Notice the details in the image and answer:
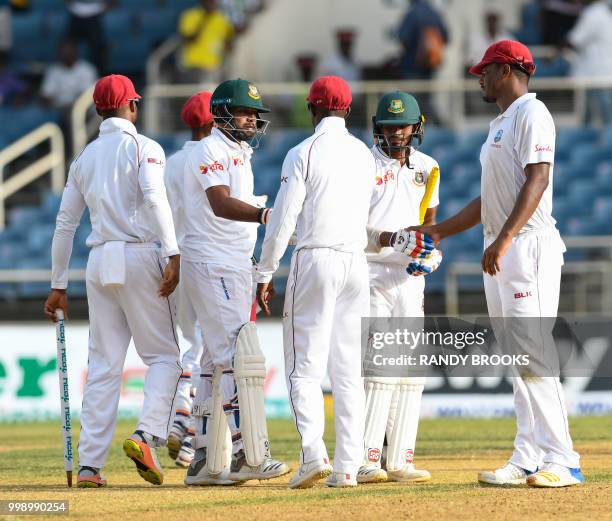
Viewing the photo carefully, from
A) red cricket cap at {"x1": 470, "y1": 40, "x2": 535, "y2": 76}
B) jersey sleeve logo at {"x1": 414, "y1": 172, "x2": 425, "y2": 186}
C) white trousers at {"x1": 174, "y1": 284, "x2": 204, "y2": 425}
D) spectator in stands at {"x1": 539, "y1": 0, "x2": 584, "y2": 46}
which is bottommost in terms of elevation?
white trousers at {"x1": 174, "y1": 284, "x2": 204, "y2": 425}

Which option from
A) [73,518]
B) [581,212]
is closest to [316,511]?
[73,518]

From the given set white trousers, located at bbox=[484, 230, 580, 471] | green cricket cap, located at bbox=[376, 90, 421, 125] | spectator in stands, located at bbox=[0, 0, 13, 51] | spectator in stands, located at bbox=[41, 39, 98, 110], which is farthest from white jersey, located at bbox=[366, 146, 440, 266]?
spectator in stands, located at bbox=[0, 0, 13, 51]

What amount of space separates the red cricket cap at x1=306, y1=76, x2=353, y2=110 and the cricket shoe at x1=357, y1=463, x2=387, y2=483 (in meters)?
2.25

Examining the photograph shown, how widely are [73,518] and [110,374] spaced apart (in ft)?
5.41

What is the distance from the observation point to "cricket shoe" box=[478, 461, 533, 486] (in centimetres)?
858

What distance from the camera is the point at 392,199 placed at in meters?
9.36

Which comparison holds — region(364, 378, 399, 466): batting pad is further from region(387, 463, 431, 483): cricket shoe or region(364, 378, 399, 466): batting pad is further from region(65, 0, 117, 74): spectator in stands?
region(65, 0, 117, 74): spectator in stands

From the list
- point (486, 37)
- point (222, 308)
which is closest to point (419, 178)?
point (222, 308)

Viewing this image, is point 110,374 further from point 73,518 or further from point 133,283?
point 73,518

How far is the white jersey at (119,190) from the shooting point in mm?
9062

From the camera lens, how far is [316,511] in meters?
7.76

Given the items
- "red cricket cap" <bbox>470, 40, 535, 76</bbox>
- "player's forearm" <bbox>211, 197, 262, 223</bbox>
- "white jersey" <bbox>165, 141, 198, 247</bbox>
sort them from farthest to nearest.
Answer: "white jersey" <bbox>165, 141, 198, 247</bbox> < "player's forearm" <bbox>211, 197, 262, 223</bbox> < "red cricket cap" <bbox>470, 40, 535, 76</bbox>

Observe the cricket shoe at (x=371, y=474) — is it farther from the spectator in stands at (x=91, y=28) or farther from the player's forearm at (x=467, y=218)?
the spectator in stands at (x=91, y=28)

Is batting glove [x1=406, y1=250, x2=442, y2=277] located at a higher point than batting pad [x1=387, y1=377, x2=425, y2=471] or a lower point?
higher
